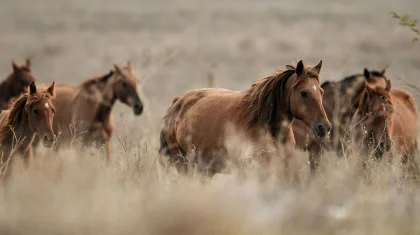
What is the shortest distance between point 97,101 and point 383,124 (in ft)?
17.8

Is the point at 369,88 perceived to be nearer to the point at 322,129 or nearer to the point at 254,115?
the point at 254,115

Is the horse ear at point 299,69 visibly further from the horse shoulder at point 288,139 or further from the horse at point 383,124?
the horse at point 383,124

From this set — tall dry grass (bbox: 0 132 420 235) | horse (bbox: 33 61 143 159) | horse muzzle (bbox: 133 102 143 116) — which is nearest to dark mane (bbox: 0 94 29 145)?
tall dry grass (bbox: 0 132 420 235)

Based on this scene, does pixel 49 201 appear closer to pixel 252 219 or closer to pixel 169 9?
pixel 252 219

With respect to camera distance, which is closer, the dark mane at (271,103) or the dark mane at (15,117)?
the dark mane at (271,103)

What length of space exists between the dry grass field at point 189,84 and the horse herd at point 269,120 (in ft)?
0.99

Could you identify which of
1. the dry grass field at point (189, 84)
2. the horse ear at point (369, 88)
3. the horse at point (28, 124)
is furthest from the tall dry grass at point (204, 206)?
the horse ear at point (369, 88)

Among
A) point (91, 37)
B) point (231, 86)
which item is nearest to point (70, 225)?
point (231, 86)

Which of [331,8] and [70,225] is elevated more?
[70,225]

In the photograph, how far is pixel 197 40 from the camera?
42.0 meters

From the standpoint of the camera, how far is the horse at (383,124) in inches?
406

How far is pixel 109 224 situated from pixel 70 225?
11.3 inches

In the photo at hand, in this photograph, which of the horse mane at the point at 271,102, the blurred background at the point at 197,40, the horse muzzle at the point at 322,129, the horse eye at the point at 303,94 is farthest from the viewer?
the blurred background at the point at 197,40

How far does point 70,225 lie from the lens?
22.1 ft
